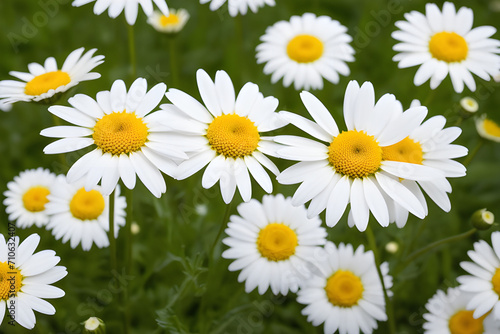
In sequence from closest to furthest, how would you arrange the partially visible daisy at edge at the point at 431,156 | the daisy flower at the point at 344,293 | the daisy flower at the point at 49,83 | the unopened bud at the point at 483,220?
the partially visible daisy at edge at the point at 431,156, the daisy flower at the point at 49,83, the unopened bud at the point at 483,220, the daisy flower at the point at 344,293

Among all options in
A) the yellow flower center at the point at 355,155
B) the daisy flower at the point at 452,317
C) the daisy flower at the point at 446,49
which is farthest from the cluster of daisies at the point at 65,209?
the daisy flower at the point at 446,49

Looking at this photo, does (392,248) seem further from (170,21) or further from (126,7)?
(170,21)

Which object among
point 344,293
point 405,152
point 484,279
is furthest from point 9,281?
point 484,279

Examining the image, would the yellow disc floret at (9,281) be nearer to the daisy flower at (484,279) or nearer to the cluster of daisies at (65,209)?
the cluster of daisies at (65,209)

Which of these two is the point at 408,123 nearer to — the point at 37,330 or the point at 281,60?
the point at 281,60

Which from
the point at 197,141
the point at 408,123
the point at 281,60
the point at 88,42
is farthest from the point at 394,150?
the point at 88,42

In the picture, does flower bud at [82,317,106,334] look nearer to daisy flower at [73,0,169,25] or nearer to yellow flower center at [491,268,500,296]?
daisy flower at [73,0,169,25]
